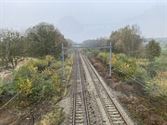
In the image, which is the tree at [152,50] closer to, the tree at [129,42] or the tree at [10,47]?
the tree at [129,42]

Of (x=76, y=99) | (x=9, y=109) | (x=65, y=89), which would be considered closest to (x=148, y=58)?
(x=65, y=89)

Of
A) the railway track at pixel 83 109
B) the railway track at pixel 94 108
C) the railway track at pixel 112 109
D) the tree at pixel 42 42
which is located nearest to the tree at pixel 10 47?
the tree at pixel 42 42

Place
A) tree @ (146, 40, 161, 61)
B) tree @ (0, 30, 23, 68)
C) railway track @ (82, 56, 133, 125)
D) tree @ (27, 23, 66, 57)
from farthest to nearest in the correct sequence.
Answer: tree @ (146, 40, 161, 61), tree @ (27, 23, 66, 57), tree @ (0, 30, 23, 68), railway track @ (82, 56, 133, 125)

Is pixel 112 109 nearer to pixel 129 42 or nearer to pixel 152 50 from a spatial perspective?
pixel 152 50

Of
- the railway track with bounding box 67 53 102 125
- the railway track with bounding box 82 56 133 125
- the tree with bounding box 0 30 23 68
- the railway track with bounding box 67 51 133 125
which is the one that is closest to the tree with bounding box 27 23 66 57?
the tree with bounding box 0 30 23 68

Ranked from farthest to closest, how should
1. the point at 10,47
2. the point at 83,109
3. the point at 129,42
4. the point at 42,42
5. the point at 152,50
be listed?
1. the point at 129,42
2. the point at 152,50
3. the point at 42,42
4. the point at 10,47
5. the point at 83,109

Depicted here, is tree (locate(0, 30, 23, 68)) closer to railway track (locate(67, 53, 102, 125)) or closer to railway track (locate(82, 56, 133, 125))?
railway track (locate(67, 53, 102, 125))

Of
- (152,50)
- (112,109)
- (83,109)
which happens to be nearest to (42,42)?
(152,50)

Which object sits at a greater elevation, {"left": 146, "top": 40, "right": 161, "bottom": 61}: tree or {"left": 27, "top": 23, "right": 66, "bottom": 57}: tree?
{"left": 27, "top": 23, "right": 66, "bottom": 57}: tree

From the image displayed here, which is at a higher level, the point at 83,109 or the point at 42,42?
the point at 42,42

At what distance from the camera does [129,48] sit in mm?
88250

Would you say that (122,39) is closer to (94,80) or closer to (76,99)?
(94,80)

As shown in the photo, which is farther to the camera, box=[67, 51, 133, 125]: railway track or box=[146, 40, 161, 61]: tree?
box=[146, 40, 161, 61]: tree

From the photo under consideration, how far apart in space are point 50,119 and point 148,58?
2257 inches
